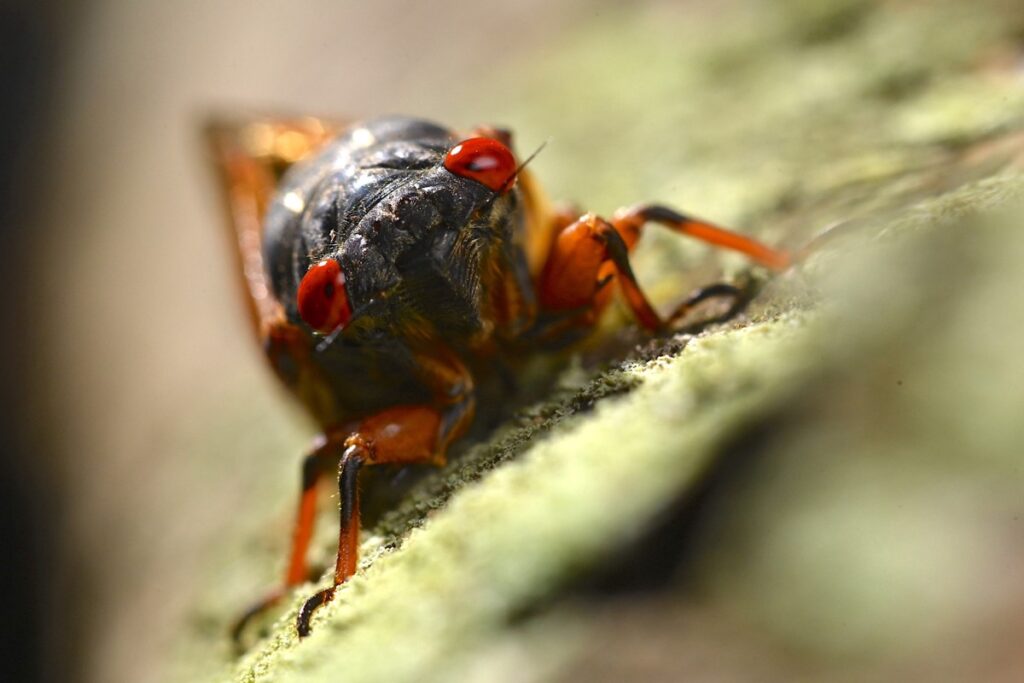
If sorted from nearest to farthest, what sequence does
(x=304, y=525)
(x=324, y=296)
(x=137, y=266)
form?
(x=324, y=296) → (x=304, y=525) → (x=137, y=266)

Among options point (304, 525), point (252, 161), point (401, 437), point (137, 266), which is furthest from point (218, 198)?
point (137, 266)

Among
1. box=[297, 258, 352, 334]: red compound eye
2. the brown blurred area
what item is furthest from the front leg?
the brown blurred area

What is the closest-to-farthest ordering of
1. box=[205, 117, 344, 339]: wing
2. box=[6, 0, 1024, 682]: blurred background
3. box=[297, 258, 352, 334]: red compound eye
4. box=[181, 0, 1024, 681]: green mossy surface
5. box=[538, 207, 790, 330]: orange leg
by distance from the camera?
box=[181, 0, 1024, 681]: green mossy surface, box=[297, 258, 352, 334]: red compound eye, box=[538, 207, 790, 330]: orange leg, box=[6, 0, 1024, 682]: blurred background, box=[205, 117, 344, 339]: wing

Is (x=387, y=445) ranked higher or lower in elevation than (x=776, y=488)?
higher

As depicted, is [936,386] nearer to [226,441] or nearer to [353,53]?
[226,441]

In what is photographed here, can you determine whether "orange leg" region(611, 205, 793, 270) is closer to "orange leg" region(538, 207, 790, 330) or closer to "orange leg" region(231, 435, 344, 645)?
"orange leg" region(538, 207, 790, 330)

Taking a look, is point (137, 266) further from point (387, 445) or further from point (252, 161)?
point (387, 445)
